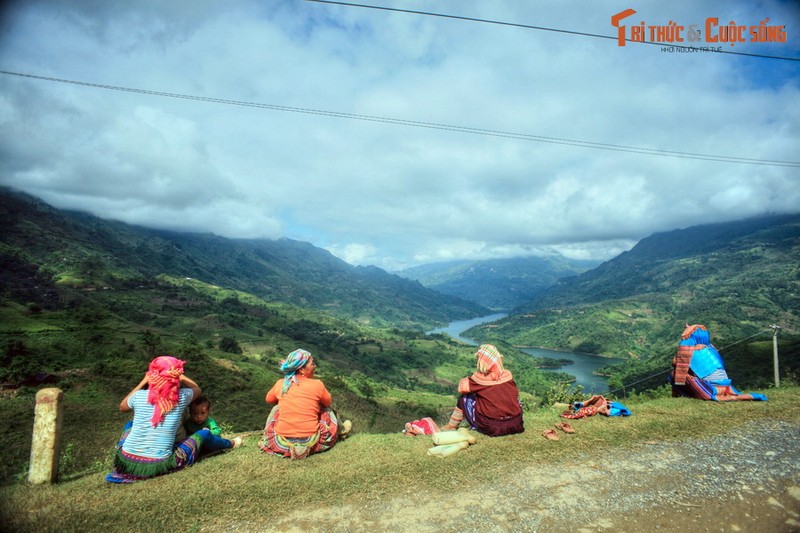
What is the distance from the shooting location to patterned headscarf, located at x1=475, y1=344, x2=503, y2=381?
7633 millimetres

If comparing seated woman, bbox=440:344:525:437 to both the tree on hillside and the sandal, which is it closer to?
the sandal

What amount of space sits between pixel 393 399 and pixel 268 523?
78718 millimetres

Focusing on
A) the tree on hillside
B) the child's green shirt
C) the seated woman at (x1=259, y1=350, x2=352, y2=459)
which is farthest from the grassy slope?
the tree on hillside

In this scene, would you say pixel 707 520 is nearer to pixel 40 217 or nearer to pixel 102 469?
pixel 102 469

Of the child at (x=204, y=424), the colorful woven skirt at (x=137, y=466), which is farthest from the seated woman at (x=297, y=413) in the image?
the colorful woven skirt at (x=137, y=466)

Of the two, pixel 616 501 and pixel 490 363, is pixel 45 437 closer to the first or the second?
pixel 490 363

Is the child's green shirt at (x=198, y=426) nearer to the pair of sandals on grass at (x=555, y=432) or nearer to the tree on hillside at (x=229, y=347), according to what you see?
the pair of sandals on grass at (x=555, y=432)

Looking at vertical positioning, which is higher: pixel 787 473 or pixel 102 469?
pixel 787 473

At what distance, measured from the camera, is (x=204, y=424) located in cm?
713

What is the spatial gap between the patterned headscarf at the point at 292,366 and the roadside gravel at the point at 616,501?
242 cm

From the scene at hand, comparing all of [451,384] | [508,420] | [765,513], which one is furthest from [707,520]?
[451,384]

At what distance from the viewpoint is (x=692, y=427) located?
7.66 metres

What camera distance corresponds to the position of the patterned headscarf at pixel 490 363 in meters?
7.63

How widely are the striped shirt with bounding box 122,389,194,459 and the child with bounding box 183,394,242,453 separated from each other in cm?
64
